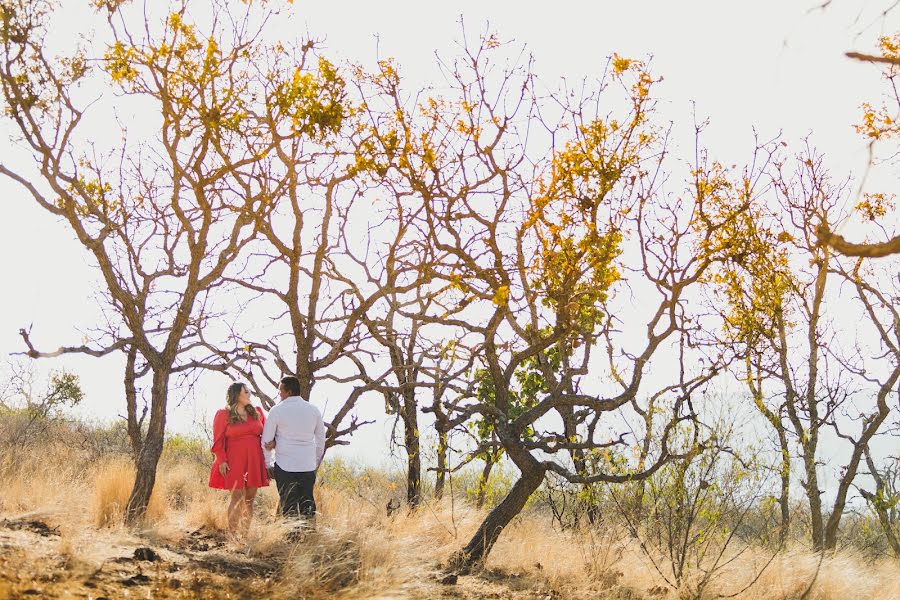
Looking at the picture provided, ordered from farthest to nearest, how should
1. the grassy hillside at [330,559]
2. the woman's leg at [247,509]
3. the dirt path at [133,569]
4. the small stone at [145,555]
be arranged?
the woman's leg at [247,509] < the small stone at [145,555] < the grassy hillside at [330,559] < the dirt path at [133,569]

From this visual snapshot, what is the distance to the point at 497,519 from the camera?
8.47 m

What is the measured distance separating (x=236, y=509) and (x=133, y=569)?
2.15 metres

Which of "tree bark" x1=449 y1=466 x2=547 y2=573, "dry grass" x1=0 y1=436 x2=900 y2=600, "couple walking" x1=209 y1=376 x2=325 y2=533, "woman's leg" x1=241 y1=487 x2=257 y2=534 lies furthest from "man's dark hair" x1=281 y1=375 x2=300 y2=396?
"tree bark" x1=449 y1=466 x2=547 y2=573

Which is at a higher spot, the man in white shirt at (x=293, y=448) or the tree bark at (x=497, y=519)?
the man in white shirt at (x=293, y=448)

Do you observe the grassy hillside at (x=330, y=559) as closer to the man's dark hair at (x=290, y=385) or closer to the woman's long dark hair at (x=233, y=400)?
the woman's long dark hair at (x=233, y=400)

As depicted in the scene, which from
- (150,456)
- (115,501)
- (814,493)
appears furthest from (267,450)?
(814,493)

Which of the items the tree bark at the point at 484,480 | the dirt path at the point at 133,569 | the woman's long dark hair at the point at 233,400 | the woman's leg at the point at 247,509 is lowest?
the dirt path at the point at 133,569

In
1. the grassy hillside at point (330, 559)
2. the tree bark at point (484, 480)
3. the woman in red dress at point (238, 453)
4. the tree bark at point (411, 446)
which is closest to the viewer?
the grassy hillside at point (330, 559)

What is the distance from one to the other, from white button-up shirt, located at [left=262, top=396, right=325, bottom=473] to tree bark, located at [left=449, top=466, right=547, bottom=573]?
1.70 meters

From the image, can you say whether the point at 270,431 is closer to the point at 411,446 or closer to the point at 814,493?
the point at 411,446

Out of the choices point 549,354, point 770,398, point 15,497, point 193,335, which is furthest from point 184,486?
point 770,398

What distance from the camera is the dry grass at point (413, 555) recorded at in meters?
6.53

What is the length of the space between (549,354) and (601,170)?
6.09 m

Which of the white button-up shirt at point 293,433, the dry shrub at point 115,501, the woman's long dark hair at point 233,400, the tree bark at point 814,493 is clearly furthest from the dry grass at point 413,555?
the tree bark at point 814,493
